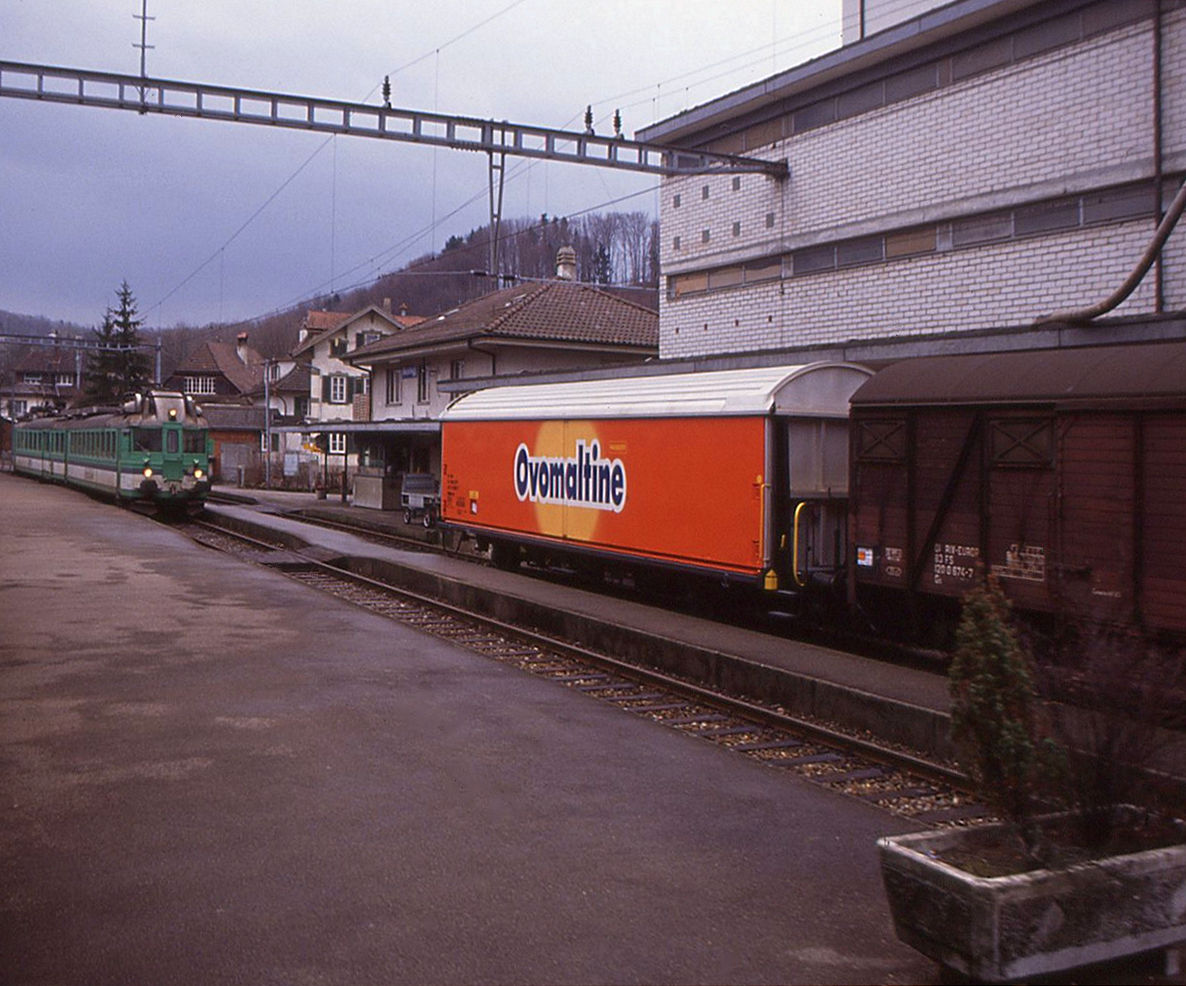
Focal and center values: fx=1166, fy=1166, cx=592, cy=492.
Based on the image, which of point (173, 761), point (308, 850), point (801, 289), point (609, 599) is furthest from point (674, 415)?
point (308, 850)

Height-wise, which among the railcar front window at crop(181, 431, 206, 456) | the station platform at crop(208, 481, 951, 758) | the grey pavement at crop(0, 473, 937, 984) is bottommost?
the grey pavement at crop(0, 473, 937, 984)

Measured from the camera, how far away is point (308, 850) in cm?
645

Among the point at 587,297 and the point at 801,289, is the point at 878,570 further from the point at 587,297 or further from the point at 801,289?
the point at 587,297

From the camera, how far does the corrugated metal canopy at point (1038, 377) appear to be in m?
9.85

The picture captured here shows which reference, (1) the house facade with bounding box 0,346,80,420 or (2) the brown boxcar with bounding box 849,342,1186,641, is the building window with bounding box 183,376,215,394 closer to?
(1) the house facade with bounding box 0,346,80,420

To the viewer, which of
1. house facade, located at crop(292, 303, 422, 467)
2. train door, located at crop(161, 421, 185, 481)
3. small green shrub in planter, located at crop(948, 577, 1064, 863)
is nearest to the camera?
small green shrub in planter, located at crop(948, 577, 1064, 863)

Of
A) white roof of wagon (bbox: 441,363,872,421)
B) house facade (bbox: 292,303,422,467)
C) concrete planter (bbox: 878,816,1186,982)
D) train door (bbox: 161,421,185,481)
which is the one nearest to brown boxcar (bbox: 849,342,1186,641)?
white roof of wagon (bbox: 441,363,872,421)

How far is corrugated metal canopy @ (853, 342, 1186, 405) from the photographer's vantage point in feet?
32.3

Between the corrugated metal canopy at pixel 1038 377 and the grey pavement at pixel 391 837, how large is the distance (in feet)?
14.8

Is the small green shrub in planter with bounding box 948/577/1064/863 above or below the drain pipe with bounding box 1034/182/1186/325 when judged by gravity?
below

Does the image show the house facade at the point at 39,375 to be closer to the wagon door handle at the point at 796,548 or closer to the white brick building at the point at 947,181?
the white brick building at the point at 947,181

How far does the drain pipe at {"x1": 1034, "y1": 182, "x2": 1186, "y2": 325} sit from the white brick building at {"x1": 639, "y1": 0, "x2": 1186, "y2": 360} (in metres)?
0.98

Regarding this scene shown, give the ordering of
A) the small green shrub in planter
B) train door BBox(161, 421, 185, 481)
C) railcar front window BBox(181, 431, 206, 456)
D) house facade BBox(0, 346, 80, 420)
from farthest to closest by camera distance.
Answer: house facade BBox(0, 346, 80, 420)
railcar front window BBox(181, 431, 206, 456)
train door BBox(161, 421, 185, 481)
the small green shrub in planter

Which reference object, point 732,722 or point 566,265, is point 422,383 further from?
point 732,722
